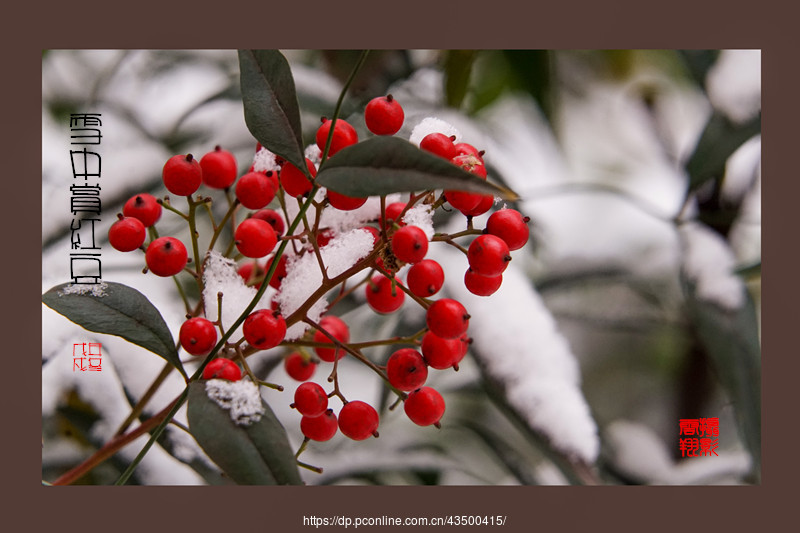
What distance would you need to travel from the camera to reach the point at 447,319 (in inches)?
14.2

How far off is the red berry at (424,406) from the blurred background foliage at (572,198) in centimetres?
20

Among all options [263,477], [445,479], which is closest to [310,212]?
[263,477]

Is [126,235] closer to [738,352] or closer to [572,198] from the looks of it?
[572,198]

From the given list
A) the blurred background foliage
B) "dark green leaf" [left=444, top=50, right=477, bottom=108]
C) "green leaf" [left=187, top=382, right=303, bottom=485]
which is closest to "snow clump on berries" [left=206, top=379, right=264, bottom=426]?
"green leaf" [left=187, top=382, right=303, bottom=485]

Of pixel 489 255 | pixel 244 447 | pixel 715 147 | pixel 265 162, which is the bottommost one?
pixel 244 447

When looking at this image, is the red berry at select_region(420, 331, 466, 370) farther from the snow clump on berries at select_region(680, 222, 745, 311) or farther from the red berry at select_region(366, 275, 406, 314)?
the snow clump on berries at select_region(680, 222, 745, 311)

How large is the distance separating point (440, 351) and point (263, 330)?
117 millimetres

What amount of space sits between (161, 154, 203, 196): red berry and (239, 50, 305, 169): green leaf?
0.08 meters

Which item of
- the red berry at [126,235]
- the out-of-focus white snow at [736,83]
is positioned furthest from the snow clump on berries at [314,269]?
the out-of-focus white snow at [736,83]

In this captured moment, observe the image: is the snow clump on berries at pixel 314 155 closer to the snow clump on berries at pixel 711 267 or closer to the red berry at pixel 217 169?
the red berry at pixel 217 169

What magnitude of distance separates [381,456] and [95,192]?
43 cm

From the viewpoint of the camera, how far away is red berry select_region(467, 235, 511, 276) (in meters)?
0.34

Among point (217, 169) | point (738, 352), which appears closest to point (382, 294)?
point (217, 169)

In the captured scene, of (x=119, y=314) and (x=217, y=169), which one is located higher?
(x=217, y=169)
